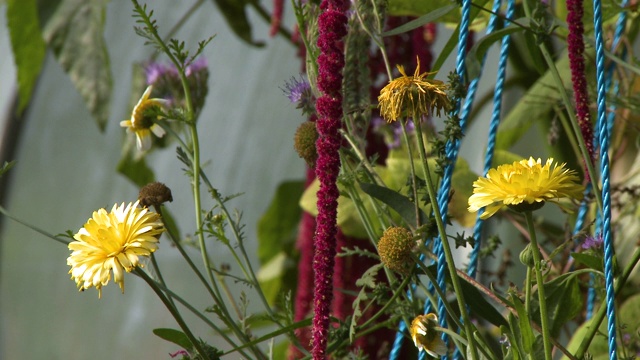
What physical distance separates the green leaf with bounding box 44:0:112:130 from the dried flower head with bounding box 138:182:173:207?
473 millimetres

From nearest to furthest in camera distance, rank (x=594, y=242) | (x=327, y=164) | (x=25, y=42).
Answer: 1. (x=327, y=164)
2. (x=594, y=242)
3. (x=25, y=42)

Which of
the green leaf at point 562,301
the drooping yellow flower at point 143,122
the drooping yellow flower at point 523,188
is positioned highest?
the drooping yellow flower at point 143,122

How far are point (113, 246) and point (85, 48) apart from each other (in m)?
0.59

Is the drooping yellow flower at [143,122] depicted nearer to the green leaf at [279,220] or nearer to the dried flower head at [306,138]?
the dried flower head at [306,138]

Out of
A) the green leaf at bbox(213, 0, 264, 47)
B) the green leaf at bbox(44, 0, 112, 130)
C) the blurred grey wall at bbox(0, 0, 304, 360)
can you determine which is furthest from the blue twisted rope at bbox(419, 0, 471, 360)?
the blurred grey wall at bbox(0, 0, 304, 360)

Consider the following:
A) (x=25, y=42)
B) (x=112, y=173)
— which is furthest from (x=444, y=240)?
A: (x=112, y=173)

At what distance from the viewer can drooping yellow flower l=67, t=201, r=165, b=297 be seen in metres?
0.29

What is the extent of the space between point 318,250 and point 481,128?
30.3 inches

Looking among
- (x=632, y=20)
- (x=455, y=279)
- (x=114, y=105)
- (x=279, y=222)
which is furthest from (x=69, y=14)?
(x=455, y=279)

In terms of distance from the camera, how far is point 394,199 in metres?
0.33

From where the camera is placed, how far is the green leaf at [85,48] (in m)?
0.82

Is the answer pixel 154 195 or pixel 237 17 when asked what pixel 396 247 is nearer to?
pixel 154 195

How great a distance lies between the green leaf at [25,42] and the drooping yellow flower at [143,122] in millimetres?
431

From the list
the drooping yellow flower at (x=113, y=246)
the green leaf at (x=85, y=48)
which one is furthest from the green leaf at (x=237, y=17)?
the drooping yellow flower at (x=113, y=246)
